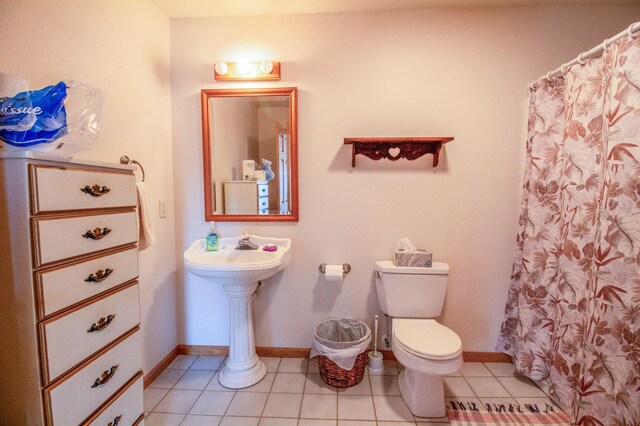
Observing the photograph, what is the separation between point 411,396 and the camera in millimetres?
1532

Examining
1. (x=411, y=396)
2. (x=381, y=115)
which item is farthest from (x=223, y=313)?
(x=381, y=115)

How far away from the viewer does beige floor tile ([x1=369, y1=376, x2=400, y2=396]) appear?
5.49ft

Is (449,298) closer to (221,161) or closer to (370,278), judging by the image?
(370,278)

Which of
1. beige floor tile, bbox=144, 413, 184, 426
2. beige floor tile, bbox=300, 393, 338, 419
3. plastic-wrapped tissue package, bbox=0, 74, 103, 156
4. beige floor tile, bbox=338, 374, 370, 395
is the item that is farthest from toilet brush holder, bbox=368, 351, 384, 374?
plastic-wrapped tissue package, bbox=0, 74, 103, 156

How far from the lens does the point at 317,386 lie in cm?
172

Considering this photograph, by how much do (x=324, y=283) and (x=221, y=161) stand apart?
1.11 meters

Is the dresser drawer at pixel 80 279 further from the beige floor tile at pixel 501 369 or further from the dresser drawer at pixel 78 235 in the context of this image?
the beige floor tile at pixel 501 369

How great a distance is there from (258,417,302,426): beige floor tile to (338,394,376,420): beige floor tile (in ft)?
0.81

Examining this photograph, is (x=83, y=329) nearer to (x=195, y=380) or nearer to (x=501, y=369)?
(x=195, y=380)

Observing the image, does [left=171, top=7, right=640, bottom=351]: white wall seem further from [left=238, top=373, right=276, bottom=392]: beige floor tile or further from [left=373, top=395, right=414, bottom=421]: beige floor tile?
[left=373, top=395, right=414, bottom=421]: beige floor tile

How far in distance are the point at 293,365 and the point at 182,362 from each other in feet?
2.55

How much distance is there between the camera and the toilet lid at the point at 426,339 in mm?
1397

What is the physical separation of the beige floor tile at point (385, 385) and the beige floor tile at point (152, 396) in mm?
1245

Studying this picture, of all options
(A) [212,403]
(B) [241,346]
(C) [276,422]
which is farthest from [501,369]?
(A) [212,403]
